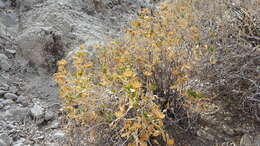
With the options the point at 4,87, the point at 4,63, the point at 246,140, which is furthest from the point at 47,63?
the point at 246,140

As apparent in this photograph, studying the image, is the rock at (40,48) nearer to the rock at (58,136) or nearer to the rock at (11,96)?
the rock at (11,96)

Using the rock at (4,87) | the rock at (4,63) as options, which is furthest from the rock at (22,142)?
the rock at (4,63)

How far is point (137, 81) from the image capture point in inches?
65.8

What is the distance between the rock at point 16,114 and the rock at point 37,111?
62 millimetres

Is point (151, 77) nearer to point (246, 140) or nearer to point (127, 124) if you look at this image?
point (127, 124)

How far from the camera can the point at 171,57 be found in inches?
78.6

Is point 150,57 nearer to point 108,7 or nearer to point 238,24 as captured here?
point 238,24

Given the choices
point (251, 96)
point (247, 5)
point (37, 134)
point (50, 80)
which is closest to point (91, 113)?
point (37, 134)

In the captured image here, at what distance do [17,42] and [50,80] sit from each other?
0.65 m

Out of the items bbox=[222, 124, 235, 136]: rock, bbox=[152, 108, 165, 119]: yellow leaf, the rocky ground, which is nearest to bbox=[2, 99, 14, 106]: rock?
the rocky ground

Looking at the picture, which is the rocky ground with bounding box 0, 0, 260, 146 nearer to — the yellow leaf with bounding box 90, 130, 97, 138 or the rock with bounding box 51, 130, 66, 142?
the rock with bounding box 51, 130, 66, 142

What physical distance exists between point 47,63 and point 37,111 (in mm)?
742

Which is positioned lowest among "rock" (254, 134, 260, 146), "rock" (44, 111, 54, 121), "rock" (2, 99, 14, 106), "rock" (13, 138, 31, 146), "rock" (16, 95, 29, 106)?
"rock" (13, 138, 31, 146)

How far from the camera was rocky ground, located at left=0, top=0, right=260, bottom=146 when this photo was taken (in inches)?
83.7
